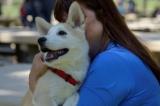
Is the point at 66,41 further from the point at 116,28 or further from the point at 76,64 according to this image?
the point at 116,28

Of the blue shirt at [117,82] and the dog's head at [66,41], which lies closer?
the blue shirt at [117,82]

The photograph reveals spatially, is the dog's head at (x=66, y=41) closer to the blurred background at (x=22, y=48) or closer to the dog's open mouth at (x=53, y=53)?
the dog's open mouth at (x=53, y=53)

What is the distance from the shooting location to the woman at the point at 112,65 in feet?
7.58

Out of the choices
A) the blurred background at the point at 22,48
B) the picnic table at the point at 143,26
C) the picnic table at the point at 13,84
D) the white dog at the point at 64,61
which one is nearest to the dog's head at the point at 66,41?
the white dog at the point at 64,61

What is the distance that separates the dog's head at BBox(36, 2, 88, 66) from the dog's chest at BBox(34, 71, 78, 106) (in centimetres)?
10

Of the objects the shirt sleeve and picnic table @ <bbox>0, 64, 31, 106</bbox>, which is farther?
picnic table @ <bbox>0, 64, 31, 106</bbox>

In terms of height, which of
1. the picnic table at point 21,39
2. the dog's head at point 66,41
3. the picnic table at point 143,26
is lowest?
the picnic table at point 143,26

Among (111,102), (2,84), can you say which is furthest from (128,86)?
(2,84)

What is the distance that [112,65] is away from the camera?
7.64 ft

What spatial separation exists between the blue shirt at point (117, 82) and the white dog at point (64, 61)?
0.29 feet

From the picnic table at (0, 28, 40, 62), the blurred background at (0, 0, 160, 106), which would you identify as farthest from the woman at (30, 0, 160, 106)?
the picnic table at (0, 28, 40, 62)

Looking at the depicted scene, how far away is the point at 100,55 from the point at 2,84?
7.58 feet

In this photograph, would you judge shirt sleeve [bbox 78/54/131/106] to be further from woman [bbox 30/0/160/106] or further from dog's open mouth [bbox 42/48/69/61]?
dog's open mouth [bbox 42/48/69/61]

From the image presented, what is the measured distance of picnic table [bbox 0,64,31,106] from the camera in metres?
3.80
